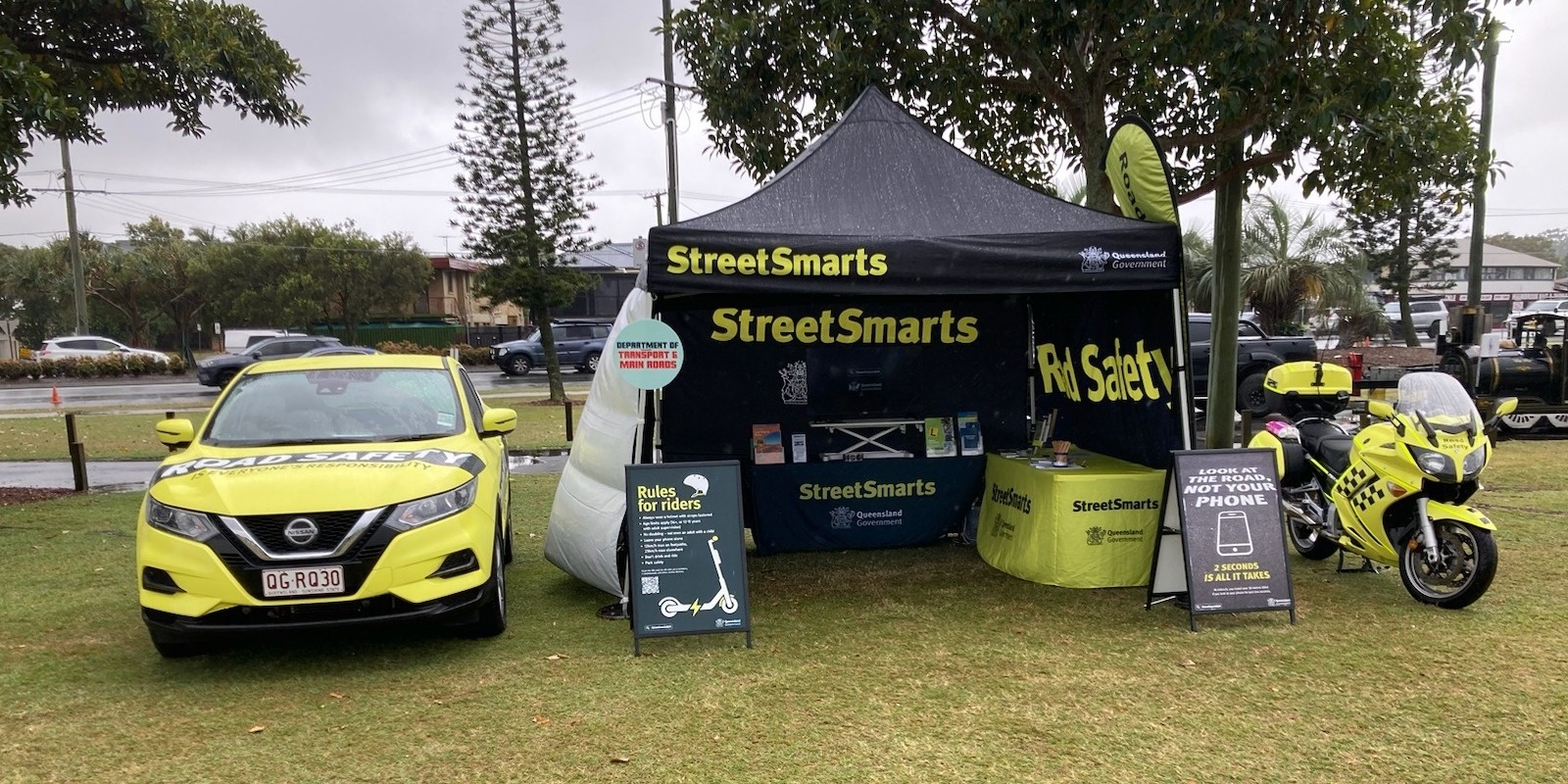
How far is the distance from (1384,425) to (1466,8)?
3974mm

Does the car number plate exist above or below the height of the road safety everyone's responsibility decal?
below

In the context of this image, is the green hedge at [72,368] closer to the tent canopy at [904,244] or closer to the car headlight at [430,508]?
the car headlight at [430,508]

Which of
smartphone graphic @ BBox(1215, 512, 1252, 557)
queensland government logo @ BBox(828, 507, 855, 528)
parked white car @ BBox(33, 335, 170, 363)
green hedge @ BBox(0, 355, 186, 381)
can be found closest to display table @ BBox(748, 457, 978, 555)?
queensland government logo @ BBox(828, 507, 855, 528)

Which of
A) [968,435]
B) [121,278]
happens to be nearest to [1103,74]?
[968,435]

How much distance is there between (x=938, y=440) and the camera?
6793mm

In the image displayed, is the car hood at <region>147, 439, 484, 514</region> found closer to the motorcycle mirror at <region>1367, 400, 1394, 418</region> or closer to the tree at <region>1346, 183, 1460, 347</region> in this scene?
the motorcycle mirror at <region>1367, 400, 1394, 418</region>

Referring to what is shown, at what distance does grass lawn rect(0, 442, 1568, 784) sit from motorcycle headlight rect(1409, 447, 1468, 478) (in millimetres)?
767

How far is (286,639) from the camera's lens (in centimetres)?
503

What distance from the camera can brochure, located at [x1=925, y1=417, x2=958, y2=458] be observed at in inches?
267

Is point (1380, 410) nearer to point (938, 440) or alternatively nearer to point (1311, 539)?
point (1311, 539)

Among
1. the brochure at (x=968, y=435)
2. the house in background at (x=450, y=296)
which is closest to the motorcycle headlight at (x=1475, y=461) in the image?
the brochure at (x=968, y=435)

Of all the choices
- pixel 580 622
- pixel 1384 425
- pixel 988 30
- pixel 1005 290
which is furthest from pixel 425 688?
pixel 988 30

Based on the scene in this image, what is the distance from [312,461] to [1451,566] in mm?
5918

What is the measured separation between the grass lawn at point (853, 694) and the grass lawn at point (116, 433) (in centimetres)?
780
